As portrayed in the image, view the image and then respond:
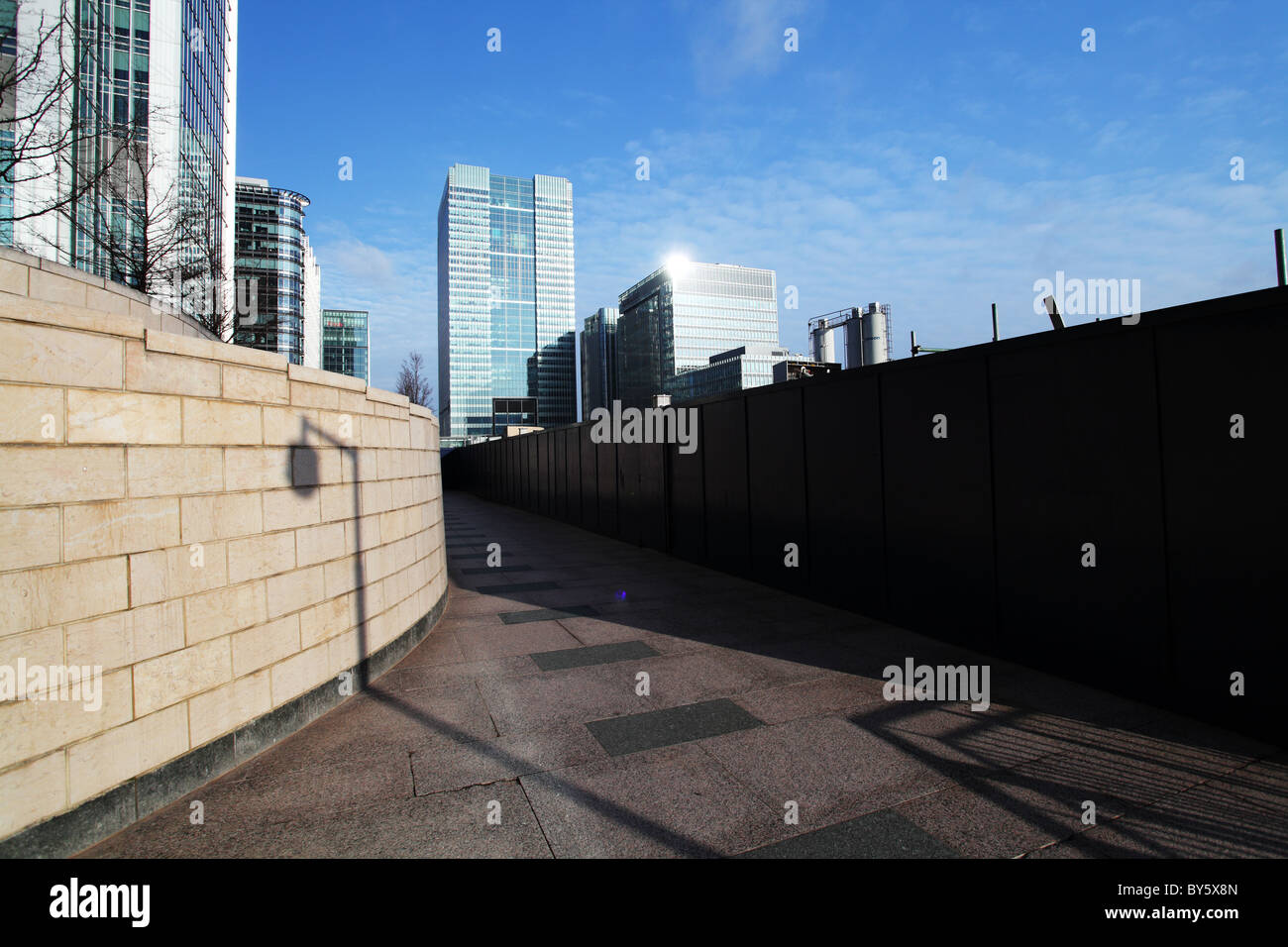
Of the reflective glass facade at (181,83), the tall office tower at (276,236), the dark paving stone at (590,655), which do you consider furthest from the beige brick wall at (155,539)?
the tall office tower at (276,236)

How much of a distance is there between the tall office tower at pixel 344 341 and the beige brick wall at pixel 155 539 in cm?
14200

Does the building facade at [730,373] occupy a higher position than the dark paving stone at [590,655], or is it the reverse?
the building facade at [730,373]

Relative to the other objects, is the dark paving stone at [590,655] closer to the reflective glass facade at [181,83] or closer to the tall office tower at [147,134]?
the tall office tower at [147,134]

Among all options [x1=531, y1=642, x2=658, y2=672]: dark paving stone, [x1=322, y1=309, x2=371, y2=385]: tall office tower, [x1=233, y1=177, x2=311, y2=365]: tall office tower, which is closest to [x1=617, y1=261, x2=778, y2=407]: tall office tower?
[x1=322, y1=309, x2=371, y2=385]: tall office tower

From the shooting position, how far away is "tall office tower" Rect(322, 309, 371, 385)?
141875 mm

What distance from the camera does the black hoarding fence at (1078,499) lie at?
4.59 meters

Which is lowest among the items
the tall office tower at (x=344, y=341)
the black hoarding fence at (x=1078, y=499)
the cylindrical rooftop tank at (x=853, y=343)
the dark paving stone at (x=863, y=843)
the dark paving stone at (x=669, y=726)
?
the dark paving stone at (x=863, y=843)

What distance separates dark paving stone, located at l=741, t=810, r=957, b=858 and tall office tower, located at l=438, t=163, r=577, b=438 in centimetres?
16170

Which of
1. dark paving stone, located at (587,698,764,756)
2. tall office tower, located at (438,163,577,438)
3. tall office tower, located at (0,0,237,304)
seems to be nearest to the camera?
dark paving stone, located at (587,698,764,756)

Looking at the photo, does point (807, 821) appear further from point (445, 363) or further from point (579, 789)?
point (445, 363)

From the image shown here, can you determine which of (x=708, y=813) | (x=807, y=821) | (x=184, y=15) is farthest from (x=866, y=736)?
(x=184, y=15)

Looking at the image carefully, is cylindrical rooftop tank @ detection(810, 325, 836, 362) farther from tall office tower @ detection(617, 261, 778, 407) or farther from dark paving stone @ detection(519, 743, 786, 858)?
tall office tower @ detection(617, 261, 778, 407)

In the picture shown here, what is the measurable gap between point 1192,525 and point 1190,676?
1.18m
